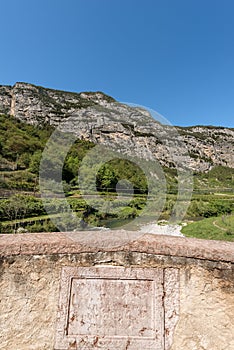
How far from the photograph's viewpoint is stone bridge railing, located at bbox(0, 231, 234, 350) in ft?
5.78

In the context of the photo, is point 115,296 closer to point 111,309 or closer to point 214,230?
point 111,309

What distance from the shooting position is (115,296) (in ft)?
5.95

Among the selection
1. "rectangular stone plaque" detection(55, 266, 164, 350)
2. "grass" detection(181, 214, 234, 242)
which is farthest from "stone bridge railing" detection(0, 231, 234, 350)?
"grass" detection(181, 214, 234, 242)

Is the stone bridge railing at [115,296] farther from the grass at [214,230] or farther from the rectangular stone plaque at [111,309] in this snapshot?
the grass at [214,230]

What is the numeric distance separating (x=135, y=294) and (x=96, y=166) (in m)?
3.13

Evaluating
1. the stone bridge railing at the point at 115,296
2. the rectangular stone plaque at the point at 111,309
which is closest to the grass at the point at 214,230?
the stone bridge railing at the point at 115,296

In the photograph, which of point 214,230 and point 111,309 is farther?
point 214,230

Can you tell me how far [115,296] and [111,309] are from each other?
103 mm

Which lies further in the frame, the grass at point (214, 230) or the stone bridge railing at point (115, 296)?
the grass at point (214, 230)

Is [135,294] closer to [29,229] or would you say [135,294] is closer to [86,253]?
[86,253]

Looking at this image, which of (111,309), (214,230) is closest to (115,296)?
(111,309)

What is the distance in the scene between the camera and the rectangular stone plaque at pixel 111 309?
1.76m

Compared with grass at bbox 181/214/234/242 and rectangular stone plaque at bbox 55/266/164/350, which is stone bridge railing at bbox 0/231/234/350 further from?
grass at bbox 181/214/234/242

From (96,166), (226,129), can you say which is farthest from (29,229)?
(226,129)
